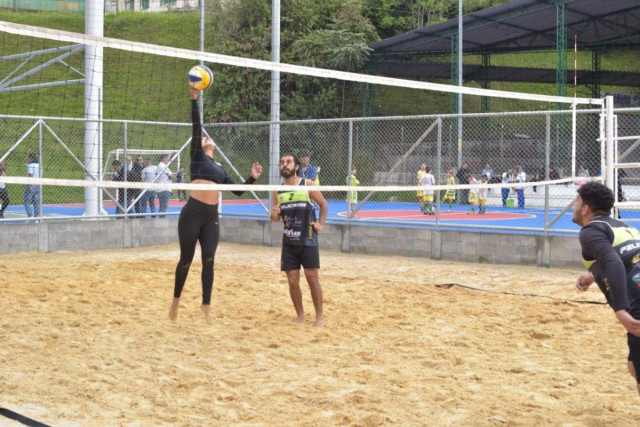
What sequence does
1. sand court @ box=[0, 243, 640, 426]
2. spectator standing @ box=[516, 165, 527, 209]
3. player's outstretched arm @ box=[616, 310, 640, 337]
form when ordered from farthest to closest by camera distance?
spectator standing @ box=[516, 165, 527, 209], sand court @ box=[0, 243, 640, 426], player's outstretched arm @ box=[616, 310, 640, 337]

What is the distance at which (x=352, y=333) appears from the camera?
7.25 metres

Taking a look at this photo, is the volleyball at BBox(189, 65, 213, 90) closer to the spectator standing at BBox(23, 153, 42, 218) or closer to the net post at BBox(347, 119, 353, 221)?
the net post at BBox(347, 119, 353, 221)

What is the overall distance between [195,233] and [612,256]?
4.25 metres

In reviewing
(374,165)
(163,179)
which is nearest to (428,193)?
(374,165)

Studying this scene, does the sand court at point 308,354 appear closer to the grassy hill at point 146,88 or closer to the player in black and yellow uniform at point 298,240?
the player in black and yellow uniform at point 298,240

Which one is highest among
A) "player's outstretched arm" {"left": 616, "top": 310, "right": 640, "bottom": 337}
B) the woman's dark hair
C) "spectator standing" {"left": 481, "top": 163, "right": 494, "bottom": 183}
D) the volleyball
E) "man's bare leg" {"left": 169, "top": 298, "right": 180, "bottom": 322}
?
the volleyball

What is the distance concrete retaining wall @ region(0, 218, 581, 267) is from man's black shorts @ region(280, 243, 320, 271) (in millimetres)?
5808

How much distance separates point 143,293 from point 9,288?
1639 millimetres

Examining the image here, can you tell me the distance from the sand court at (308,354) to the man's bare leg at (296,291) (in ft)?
0.44

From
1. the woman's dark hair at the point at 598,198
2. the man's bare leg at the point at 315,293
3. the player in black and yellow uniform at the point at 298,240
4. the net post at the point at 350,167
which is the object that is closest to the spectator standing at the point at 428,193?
the net post at the point at 350,167

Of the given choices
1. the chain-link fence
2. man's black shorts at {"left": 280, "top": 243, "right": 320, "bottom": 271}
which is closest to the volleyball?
man's black shorts at {"left": 280, "top": 243, "right": 320, "bottom": 271}

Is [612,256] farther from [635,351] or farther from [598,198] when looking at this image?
[635,351]

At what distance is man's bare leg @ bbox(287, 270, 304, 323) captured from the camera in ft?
24.8

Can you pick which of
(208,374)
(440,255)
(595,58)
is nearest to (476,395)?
(208,374)
